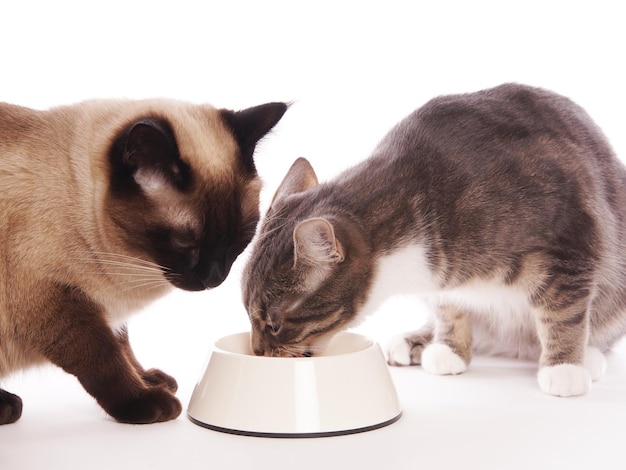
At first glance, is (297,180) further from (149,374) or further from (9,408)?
(9,408)

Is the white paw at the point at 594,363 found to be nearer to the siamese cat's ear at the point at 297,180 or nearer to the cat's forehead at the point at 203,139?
the siamese cat's ear at the point at 297,180

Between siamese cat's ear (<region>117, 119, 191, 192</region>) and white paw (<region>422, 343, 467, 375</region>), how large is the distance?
90 centimetres

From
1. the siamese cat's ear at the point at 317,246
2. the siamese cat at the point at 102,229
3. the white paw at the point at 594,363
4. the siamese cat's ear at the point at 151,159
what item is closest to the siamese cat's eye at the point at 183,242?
the siamese cat at the point at 102,229

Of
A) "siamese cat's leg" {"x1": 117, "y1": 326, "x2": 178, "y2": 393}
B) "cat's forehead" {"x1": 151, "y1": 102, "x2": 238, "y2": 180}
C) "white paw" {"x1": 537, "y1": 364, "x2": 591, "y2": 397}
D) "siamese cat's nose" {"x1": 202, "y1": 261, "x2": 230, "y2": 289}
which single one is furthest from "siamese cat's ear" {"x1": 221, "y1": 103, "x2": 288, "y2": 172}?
"white paw" {"x1": 537, "y1": 364, "x2": 591, "y2": 397}

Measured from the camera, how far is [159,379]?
2.08 m

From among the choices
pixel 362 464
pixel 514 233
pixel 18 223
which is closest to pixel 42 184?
pixel 18 223

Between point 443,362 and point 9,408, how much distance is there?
3.64 feet

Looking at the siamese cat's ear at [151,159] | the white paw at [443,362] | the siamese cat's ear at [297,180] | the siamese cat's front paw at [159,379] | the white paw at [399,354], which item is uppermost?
the siamese cat's ear at [151,159]

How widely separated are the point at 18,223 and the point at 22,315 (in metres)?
0.19

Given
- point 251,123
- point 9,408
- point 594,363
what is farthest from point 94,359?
point 594,363

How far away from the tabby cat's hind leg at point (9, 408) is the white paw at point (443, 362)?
1.06 meters

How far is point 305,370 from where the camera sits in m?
1.67

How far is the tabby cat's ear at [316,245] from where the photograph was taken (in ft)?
5.60

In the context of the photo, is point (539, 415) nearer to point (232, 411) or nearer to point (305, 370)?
point (305, 370)
